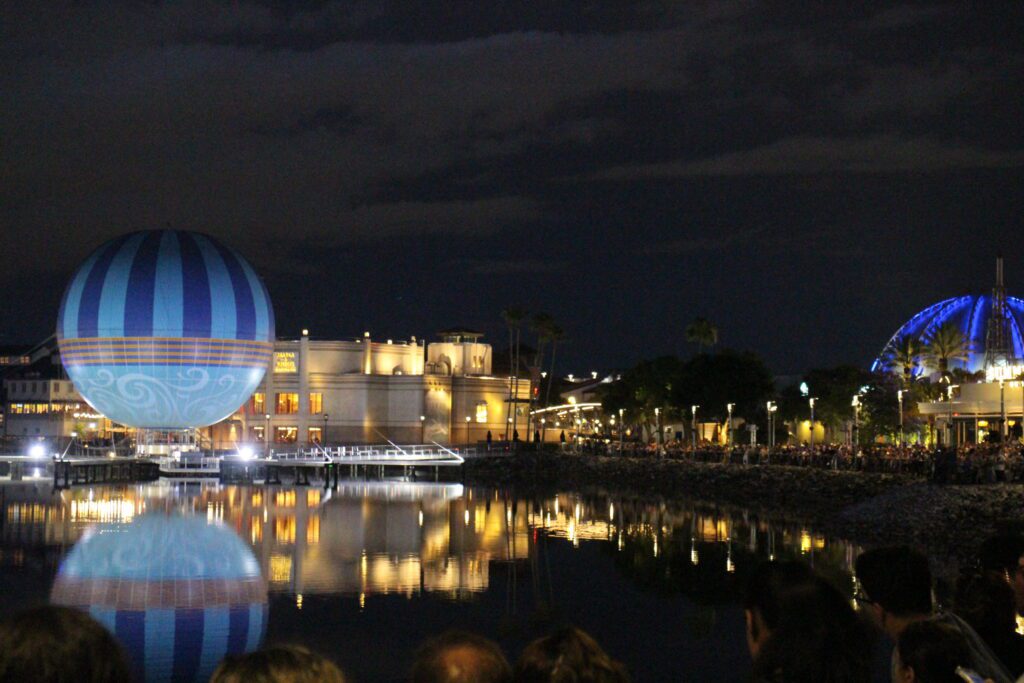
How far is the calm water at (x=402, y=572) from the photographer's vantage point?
963 inches

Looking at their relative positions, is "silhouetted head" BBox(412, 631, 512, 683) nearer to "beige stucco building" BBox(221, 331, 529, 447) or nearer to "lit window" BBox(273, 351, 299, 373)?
"beige stucco building" BBox(221, 331, 529, 447)

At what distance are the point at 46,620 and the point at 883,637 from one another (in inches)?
872

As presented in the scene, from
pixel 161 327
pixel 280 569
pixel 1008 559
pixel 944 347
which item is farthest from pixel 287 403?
pixel 1008 559

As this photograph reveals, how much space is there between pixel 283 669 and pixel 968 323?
10733 cm

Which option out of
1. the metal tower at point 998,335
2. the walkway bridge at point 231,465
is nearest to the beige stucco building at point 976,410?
the metal tower at point 998,335

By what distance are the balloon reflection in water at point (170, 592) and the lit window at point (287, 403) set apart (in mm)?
51149

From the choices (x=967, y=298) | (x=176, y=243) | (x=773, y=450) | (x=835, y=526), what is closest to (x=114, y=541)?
(x=835, y=526)

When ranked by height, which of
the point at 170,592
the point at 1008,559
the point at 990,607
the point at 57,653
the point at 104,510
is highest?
the point at 57,653

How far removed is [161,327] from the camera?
6650 centimetres

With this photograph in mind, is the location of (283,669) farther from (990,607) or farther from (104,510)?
(104,510)

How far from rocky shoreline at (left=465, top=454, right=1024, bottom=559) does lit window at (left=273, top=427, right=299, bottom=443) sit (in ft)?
67.7

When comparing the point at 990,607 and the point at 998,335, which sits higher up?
the point at 998,335

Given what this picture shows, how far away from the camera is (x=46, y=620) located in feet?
14.2

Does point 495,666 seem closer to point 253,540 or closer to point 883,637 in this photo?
point 883,637
